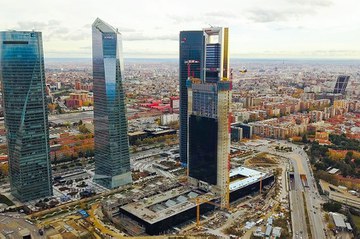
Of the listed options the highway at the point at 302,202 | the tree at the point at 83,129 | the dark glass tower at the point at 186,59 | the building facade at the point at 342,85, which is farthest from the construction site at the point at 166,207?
the building facade at the point at 342,85

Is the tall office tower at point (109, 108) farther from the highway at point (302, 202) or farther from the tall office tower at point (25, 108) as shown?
the highway at point (302, 202)

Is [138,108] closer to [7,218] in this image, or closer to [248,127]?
[248,127]

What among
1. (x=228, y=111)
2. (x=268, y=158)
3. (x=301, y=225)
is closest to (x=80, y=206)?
(x=228, y=111)

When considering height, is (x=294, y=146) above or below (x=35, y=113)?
below

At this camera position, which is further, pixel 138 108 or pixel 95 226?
pixel 138 108

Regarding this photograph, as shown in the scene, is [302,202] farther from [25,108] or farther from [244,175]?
[25,108]

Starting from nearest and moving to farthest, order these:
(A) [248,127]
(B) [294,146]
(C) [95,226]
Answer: (C) [95,226] → (B) [294,146] → (A) [248,127]
